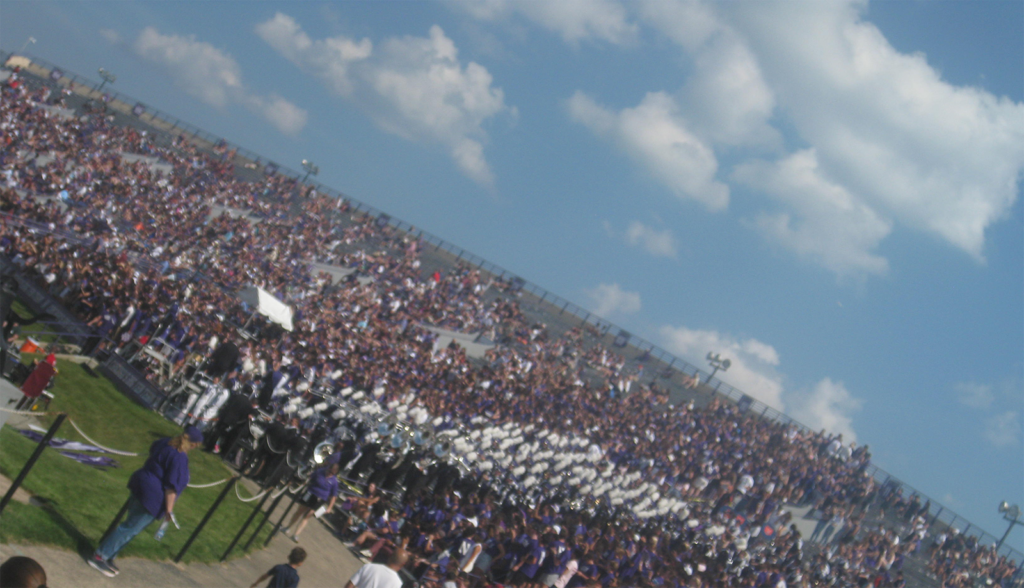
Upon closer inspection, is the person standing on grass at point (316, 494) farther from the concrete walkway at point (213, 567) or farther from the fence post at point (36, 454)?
the fence post at point (36, 454)

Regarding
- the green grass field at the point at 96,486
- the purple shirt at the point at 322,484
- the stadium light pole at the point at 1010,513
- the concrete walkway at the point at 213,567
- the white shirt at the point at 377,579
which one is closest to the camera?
the white shirt at the point at 377,579

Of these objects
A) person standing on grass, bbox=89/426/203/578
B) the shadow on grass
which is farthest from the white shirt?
the shadow on grass

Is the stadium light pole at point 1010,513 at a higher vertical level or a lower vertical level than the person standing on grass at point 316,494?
higher

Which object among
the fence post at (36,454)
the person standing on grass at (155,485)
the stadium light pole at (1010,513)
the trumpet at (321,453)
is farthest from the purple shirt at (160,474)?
the stadium light pole at (1010,513)

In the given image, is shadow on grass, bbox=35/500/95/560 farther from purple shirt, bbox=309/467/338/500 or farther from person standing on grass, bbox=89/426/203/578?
purple shirt, bbox=309/467/338/500

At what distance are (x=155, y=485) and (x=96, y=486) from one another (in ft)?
11.8

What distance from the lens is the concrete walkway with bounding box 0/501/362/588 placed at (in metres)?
6.92

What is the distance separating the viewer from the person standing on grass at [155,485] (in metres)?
6.97

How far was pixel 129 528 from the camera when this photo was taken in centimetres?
707

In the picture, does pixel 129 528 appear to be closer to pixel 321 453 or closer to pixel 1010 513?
pixel 321 453

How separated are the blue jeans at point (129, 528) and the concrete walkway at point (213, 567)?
273mm

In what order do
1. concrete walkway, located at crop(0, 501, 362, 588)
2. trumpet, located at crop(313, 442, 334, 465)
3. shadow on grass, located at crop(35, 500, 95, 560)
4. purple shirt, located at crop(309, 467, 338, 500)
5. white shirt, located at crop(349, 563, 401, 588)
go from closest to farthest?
1. white shirt, located at crop(349, 563, 401, 588)
2. concrete walkway, located at crop(0, 501, 362, 588)
3. shadow on grass, located at crop(35, 500, 95, 560)
4. purple shirt, located at crop(309, 467, 338, 500)
5. trumpet, located at crop(313, 442, 334, 465)

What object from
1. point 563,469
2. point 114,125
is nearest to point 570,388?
point 563,469

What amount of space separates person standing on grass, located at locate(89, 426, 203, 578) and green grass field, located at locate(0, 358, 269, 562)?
944 mm
